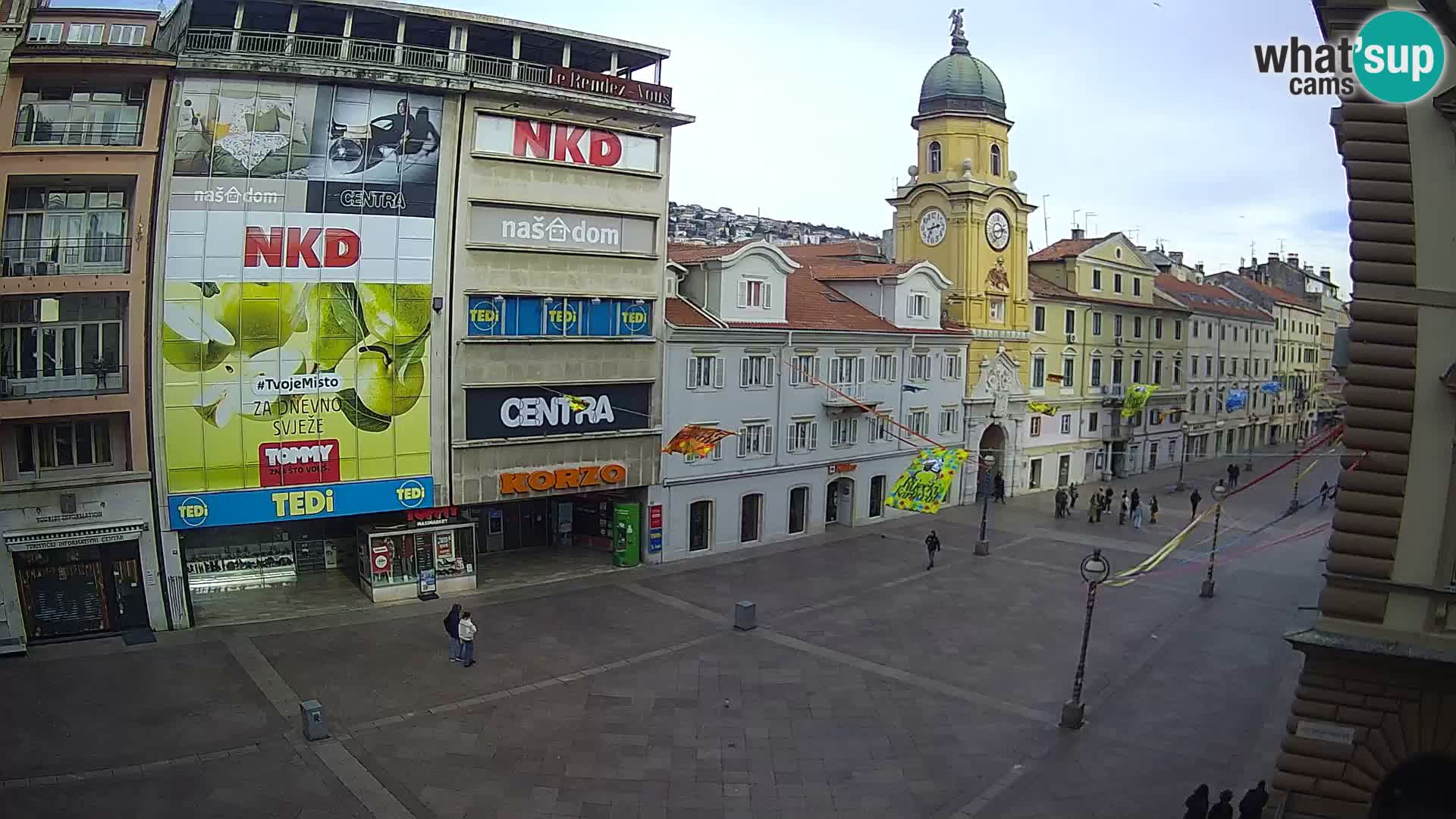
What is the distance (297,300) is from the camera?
2836cm

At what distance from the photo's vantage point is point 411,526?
30844 millimetres

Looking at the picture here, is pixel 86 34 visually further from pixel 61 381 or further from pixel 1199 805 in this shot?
pixel 1199 805

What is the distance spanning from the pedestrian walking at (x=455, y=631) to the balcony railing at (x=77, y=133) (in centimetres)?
1568

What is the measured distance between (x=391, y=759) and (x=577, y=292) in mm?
17924

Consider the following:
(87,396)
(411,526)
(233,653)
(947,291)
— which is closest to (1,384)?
(87,396)

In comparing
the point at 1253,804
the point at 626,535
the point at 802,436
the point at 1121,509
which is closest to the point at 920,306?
the point at 802,436

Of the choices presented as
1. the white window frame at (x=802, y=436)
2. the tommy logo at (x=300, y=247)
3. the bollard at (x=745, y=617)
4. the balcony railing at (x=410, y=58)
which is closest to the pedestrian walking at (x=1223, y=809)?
the bollard at (x=745, y=617)

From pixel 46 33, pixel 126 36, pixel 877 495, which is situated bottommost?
pixel 877 495

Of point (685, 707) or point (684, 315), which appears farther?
point (684, 315)

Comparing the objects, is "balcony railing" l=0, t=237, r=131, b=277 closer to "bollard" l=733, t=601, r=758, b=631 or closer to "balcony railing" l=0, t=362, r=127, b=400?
"balcony railing" l=0, t=362, r=127, b=400

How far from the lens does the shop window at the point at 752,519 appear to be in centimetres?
4044

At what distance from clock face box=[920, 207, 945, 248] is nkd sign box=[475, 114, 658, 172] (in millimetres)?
22529

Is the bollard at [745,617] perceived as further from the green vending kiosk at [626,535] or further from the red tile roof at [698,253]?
the red tile roof at [698,253]

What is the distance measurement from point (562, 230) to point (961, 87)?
29.2 meters
